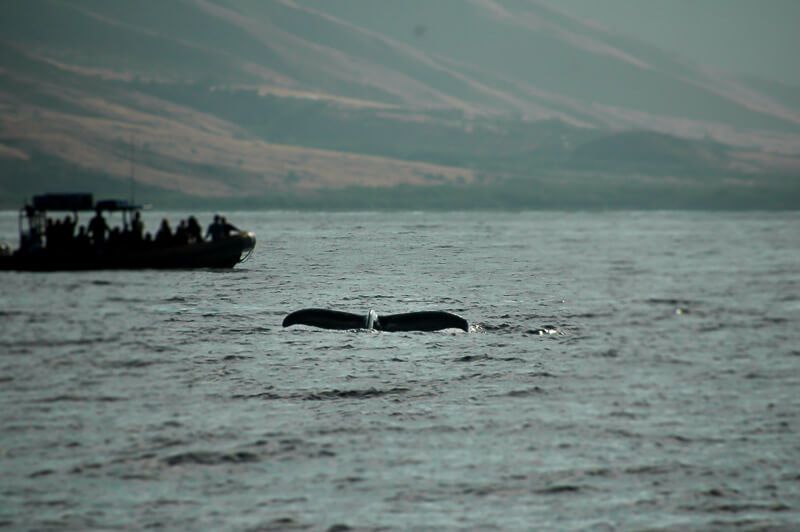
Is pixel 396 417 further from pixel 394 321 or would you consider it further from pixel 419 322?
pixel 394 321

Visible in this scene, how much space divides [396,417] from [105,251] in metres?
51.7

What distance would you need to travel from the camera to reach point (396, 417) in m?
28.4

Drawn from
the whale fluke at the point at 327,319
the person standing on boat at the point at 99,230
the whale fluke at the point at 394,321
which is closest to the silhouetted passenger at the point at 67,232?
the person standing on boat at the point at 99,230

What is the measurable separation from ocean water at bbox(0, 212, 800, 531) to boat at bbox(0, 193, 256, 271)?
10745mm

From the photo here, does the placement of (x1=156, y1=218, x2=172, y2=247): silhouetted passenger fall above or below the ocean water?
above

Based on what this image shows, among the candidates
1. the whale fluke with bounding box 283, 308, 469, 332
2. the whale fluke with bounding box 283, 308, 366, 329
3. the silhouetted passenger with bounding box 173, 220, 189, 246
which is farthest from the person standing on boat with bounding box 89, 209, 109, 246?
the whale fluke with bounding box 283, 308, 469, 332

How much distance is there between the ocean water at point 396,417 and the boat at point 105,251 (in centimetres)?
1074

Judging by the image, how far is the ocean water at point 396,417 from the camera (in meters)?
20.0

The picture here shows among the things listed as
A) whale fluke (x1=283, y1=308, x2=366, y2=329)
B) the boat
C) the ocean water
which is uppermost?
the boat

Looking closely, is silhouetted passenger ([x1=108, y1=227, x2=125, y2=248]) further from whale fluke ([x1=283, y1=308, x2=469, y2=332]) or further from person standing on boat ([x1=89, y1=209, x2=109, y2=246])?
whale fluke ([x1=283, y1=308, x2=469, y2=332])

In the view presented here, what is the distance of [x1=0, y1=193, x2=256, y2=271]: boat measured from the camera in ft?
248

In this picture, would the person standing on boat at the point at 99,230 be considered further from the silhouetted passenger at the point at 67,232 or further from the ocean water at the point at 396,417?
the ocean water at the point at 396,417

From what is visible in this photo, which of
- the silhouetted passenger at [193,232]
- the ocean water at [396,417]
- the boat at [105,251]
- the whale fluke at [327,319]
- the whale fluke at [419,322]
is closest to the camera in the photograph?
the ocean water at [396,417]

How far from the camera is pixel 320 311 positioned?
4778cm
